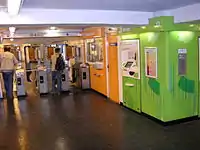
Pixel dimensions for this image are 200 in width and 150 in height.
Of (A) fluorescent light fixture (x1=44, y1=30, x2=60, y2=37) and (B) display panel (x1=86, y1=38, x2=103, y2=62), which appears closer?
(B) display panel (x1=86, y1=38, x2=103, y2=62)

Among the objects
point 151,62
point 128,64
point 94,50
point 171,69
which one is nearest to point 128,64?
point 128,64

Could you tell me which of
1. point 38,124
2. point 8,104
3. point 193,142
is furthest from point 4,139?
point 193,142

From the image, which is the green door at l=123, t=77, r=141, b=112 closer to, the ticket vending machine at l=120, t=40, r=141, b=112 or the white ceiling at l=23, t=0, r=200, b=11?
the ticket vending machine at l=120, t=40, r=141, b=112

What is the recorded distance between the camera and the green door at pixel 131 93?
6027mm

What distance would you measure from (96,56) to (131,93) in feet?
8.98

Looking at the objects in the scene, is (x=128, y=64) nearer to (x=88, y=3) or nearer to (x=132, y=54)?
(x=132, y=54)

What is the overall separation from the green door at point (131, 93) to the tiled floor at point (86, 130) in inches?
8.1

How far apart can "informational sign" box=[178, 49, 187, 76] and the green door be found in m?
1.11

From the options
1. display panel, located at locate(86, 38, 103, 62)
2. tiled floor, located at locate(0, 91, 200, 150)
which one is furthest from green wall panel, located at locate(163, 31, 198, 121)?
display panel, located at locate(86, 38, 103, 62)

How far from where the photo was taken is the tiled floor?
4266mm

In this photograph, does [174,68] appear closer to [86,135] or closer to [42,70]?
[86,135]

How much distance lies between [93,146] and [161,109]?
68.3 inches

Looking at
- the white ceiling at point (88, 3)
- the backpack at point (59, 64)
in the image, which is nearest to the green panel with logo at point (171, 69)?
the white ceiling at point (88, 3)

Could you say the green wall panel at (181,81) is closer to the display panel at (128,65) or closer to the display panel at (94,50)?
the display panel at (128,65)
